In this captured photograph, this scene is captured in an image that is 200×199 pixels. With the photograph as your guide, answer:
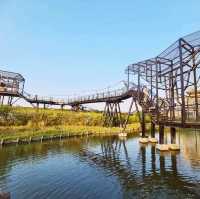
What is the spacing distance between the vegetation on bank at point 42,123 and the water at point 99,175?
1341 centimetres

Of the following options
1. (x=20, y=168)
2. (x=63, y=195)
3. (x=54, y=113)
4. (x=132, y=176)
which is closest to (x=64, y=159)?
(x=20, y=168)

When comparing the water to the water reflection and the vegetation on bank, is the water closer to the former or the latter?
the water reflection

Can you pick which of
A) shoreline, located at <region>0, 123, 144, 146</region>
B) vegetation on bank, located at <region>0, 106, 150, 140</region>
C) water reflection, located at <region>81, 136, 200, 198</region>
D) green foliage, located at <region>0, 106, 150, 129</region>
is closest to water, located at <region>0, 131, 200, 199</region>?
water reflection, located at <region>81, 136, 200, 198</region>

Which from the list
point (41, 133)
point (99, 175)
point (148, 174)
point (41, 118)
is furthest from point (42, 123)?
point (148, 174)

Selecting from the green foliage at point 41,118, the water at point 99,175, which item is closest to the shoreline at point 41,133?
the green foliage at point 41,118

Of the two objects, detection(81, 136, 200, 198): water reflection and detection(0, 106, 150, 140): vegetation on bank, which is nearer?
detection(81, 136, 200, 198): water reflection

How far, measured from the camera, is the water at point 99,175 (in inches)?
634

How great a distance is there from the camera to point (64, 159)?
1078 inches

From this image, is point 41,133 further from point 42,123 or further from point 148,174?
point 148,174

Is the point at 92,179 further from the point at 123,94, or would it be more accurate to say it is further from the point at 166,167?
the point at 123,94

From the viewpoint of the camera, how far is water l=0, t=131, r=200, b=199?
52.9 ft

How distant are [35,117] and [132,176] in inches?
1488

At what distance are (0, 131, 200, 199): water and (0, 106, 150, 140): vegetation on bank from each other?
1341 centimetres

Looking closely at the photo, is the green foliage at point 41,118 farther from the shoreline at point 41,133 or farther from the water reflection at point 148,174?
the water reflection at point 148,174
